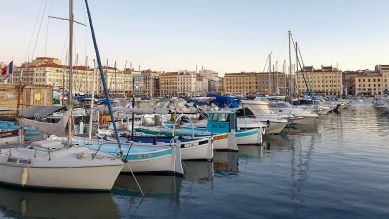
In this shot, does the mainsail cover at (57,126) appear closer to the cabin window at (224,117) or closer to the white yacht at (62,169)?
the white yacht at (62,169)

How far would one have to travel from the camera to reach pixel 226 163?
20906mm

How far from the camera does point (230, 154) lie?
23.7 meters

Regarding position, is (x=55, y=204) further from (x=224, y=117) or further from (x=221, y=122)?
(x=224, y=117)

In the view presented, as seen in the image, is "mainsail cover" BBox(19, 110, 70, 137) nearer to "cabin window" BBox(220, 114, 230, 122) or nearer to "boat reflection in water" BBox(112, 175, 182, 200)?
"boat reflection in water" BBox(112, 175, 182, 200)

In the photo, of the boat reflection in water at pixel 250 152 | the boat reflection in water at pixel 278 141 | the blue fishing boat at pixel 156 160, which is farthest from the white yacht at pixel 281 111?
the blue fishing boat at pixel 156 160

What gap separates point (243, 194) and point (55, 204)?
7330 millimetres

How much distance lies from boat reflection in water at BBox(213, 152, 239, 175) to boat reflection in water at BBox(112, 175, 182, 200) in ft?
9.67

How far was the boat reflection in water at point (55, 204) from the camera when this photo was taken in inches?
486

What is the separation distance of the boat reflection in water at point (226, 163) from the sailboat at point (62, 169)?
669 centimetres

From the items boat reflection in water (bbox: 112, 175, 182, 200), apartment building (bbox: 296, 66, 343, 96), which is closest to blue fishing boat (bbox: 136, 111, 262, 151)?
boat reflection in water (bbox: 112, 175, 182, 200)

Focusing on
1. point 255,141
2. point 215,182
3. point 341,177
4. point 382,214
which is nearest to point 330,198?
point 382,214

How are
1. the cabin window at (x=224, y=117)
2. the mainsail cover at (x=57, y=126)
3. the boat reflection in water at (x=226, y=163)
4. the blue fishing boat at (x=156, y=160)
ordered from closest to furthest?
the mainsail cover at (x=57, y=126) → the blue fishing boat at (x=156, y=160) → the boat reflection in water at (x=226, y=163) → the cabin window at (x=224, y=117)

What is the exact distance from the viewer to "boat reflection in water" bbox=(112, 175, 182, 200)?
579 inches

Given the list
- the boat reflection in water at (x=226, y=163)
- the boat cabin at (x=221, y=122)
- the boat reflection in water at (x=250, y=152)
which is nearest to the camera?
the boat reflection in water at (x=226, y=163)
